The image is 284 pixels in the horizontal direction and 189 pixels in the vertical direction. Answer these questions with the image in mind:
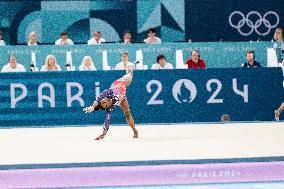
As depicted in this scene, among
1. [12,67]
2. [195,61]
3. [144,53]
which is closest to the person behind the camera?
[12,67]

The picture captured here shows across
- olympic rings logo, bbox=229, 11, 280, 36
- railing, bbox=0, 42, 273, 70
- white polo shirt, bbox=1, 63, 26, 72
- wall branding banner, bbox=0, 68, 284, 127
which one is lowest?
wall branding banner, bbox=0, 68, 284, 127

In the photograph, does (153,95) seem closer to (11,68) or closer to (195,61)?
(195,61)

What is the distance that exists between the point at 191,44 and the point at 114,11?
4229 mm

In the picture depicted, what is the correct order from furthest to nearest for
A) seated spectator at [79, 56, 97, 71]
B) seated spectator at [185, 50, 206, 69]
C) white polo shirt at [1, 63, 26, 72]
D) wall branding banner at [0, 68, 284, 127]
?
seated spectator at [185, 50, 206, 69] < seated spectator at [79, 56, 97, 71] < white polo shirt at [1, 63, 26, 72] < wall branding banner at [0, 68, 284, 127]

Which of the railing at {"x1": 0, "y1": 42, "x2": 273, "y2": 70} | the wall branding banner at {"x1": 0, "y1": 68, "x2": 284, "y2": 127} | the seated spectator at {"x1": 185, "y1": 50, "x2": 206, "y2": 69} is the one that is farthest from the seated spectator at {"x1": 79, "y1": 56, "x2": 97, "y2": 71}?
the seated spectator at {"x1": 185, "y1": 50, "x2": 206, "y2": 69}

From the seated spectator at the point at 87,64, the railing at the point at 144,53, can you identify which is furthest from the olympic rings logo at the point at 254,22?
the seated spectator at the point at 87,64

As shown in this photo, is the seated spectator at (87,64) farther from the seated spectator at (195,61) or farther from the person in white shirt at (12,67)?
the seated spectator at (195,61)

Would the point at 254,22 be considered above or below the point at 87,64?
above

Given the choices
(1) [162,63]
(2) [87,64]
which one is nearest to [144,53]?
(1) [162,63]

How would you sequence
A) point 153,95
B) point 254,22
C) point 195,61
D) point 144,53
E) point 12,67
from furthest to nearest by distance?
point 254,22 < point 144,53 < point 195,61 < point 12,67 < point 153,95

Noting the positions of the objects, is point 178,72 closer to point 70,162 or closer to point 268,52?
point 268,52

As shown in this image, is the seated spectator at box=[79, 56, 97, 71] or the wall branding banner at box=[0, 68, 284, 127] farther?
the seated spectator at box=[79, 56, 97, 71]

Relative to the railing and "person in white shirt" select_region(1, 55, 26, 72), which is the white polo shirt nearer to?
"person in white shirt" select_region(1, 55, 26, 72)

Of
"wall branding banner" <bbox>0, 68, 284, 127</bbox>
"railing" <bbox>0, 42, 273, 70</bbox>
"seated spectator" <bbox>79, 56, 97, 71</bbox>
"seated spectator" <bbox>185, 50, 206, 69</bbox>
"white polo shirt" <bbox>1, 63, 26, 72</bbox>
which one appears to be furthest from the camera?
"railing" <bbox>0, 42, 273, 70</bbox>
